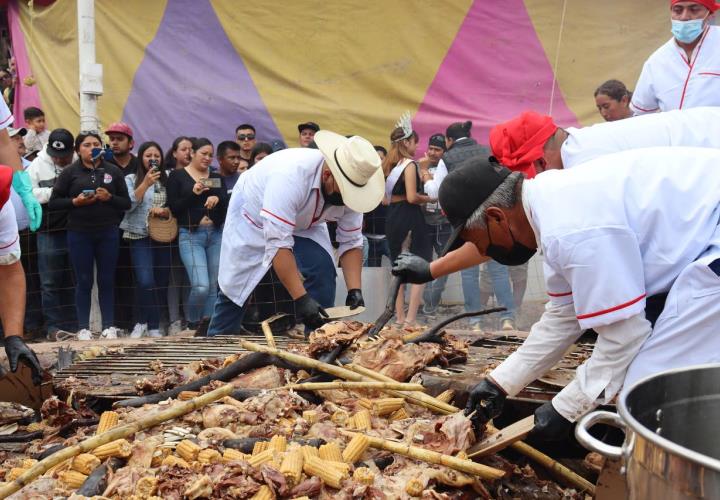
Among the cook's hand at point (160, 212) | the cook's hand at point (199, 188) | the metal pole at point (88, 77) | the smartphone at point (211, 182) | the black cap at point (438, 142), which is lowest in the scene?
the cook's hand at point (160, 212)

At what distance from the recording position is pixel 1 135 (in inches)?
221

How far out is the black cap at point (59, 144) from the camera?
27.7ft

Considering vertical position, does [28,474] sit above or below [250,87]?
below

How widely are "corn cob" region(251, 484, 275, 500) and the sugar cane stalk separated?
0.81 metres

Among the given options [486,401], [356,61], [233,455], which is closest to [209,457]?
[233,455]

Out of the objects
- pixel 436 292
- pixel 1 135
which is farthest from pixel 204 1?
pixel 1 135

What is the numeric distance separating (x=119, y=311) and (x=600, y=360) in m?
6.69

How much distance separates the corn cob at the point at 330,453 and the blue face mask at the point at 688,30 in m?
4.07

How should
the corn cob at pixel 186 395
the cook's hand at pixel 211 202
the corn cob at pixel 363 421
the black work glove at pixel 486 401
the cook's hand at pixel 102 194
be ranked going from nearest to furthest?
the black work glove at pixel 486 401 < the corn cob at pixel 363 421 < the corn cob at pixel 186 395 < the cook's hand at pixel 102 194 < the cook's hand at pixel 211 202

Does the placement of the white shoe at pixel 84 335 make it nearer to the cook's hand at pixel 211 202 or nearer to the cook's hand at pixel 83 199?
the cook's hand at pixel 83 199

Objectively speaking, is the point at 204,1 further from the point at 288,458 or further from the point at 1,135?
the point at 288,458

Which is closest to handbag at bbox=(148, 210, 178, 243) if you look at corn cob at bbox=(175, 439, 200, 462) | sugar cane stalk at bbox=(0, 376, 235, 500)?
sugar cane stalk at bbox=(0, 376, 235, 500)

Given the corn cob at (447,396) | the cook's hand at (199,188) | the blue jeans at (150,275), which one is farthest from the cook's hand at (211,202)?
the corn cob at (447,396)

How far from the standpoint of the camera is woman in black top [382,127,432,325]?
28.2 ft
